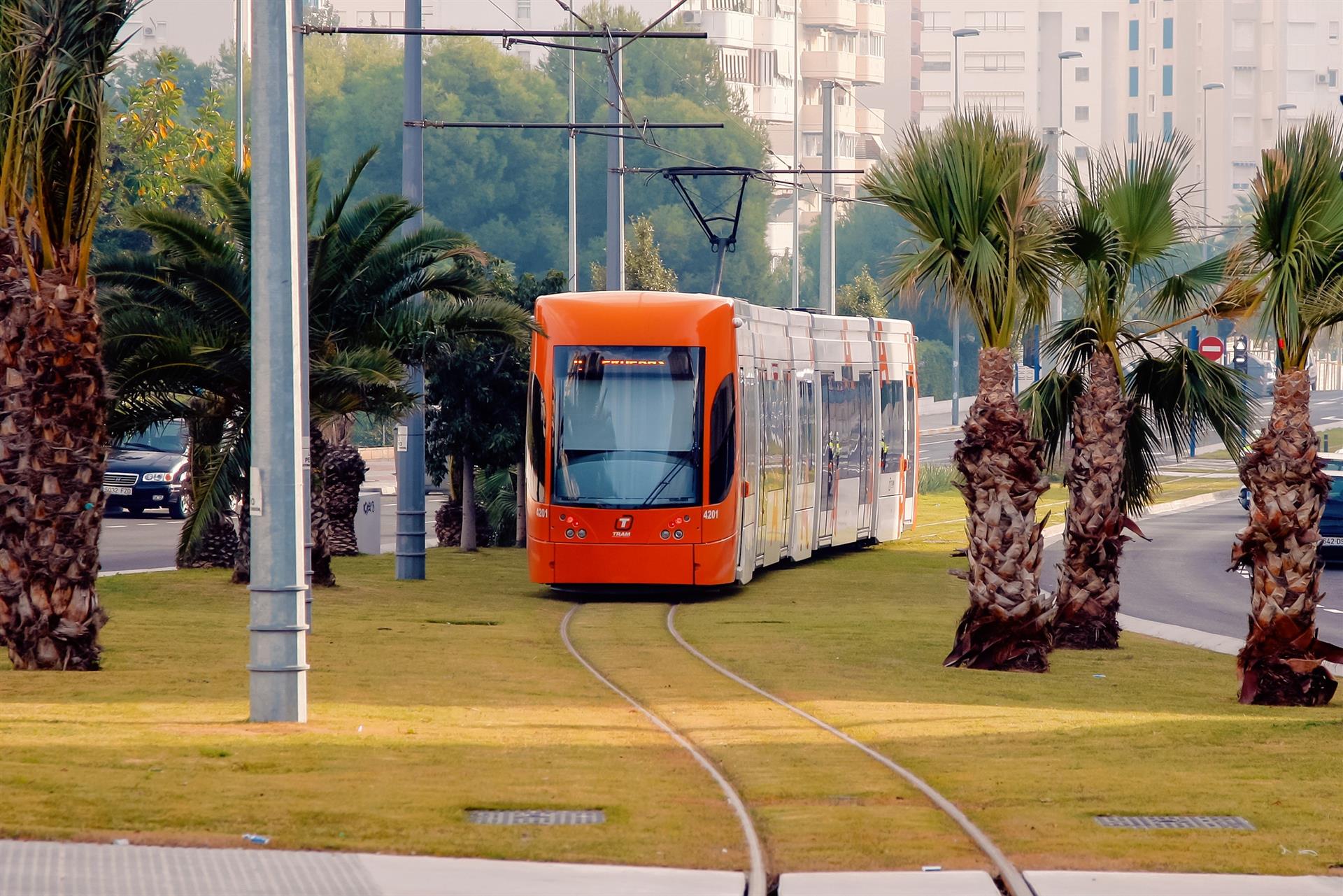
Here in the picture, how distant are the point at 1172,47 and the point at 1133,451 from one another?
14752 cm

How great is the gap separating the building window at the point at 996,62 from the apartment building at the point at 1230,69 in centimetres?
1407

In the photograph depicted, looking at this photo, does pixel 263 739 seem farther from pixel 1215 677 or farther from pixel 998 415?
pixel 1215 677

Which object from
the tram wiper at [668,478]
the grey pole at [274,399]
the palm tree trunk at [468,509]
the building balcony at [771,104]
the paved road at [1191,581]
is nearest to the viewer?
the grey pole at [274,399]

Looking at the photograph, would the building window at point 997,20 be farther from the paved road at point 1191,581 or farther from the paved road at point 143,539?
the paved road at point 143,539

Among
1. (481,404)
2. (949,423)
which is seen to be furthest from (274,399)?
(949,423)

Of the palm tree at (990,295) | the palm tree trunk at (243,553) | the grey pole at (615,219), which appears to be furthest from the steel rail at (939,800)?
the grey pole at (615,219)

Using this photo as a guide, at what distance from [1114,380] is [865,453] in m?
13.3

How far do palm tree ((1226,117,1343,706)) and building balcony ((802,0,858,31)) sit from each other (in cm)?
11305

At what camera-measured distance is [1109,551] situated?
762 inches

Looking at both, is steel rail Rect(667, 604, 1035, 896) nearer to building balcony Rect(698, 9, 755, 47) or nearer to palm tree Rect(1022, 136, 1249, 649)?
→ palm tree Rect(1022, 136, 1249, 649)

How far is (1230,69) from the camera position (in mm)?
156000

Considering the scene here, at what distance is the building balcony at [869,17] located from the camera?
422 ft

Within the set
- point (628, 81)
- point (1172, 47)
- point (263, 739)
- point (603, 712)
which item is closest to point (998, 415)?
point (603, 712)

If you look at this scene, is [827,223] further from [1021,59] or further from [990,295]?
[1021,59]
